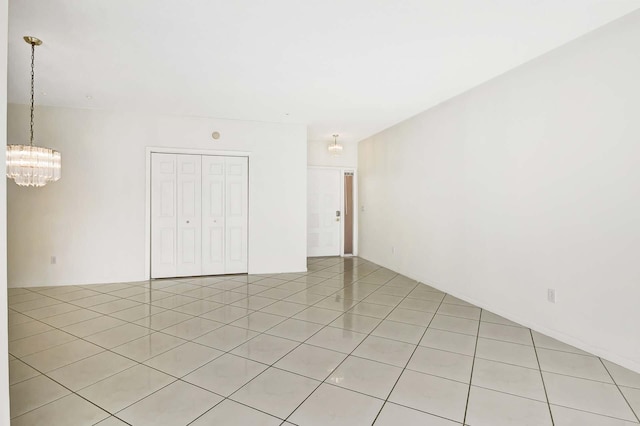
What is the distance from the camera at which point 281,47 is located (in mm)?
3115

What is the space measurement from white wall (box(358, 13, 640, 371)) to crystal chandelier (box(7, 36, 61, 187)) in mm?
4915

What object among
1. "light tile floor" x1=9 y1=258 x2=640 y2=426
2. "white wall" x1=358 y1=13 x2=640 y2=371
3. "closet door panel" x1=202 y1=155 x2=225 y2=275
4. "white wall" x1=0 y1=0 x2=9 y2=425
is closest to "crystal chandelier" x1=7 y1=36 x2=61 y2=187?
"light tile floor" x1=9 y1=258 x2=640 y2=426

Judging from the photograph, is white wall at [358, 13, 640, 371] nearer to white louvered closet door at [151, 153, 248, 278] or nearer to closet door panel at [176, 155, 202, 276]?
white louvered closet door at [151, 153, 248, 278]

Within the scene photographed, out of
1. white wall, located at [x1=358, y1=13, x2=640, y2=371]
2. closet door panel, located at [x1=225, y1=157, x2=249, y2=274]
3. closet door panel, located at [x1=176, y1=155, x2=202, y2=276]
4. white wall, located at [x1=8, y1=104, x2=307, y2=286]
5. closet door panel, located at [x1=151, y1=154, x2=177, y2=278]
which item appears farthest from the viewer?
closet door panel, located at [x1=225, y1=157, x2=249, y2=274]

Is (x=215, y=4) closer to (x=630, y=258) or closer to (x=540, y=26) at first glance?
(x=540, y=26)

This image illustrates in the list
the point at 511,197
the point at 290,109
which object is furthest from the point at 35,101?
the point at 511,197

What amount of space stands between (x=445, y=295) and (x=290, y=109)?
3.53 metres

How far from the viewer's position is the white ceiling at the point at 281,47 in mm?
2521

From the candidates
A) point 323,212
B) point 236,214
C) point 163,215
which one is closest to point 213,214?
point 236,214

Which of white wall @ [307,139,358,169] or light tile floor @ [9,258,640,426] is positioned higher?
white wall @ [307,139,358,169]

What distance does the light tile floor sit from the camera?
2018 millimetres

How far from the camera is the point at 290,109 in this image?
5.08 m

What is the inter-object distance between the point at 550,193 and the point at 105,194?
232 inches

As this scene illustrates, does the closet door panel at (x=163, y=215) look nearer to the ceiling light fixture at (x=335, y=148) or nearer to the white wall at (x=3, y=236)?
the ceiling light fixture at (x=335, y=148)
